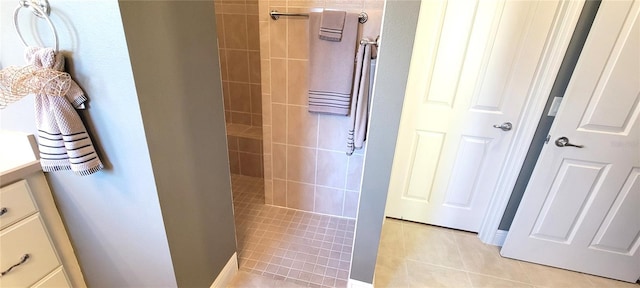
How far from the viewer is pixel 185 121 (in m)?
1.10

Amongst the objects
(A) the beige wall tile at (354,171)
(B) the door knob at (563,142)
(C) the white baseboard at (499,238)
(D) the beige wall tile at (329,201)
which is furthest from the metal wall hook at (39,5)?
(C) the white baseboard at (499,238)

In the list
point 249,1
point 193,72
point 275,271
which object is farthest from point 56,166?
point 249,1

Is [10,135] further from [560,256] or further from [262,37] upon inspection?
[560,256]

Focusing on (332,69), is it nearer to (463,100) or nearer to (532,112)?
(463,100)

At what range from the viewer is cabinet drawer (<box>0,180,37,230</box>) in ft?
3.22

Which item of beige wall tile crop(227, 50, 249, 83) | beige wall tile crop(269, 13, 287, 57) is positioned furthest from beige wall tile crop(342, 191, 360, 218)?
beige wall tile crop(227, 50, 249, 83)

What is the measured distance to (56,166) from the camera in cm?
94

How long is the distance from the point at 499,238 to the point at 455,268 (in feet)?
1.56

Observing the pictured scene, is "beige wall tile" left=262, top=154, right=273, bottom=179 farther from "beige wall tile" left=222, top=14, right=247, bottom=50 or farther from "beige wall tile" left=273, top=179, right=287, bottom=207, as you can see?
"beige wall tile" left=222, top=14, right=247, bottom=50

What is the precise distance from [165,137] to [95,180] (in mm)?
344

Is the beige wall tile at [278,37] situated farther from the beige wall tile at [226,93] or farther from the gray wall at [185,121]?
the beige wall tile at [226,93]

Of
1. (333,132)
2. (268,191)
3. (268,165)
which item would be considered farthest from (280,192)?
(333,132)

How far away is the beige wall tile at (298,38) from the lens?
1.75m

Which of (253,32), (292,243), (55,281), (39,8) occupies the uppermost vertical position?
(253,32)
